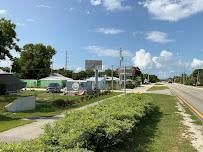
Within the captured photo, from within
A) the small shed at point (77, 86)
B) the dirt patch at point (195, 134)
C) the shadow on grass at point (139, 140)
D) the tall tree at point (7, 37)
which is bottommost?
the dirt patch at point (195, 134)

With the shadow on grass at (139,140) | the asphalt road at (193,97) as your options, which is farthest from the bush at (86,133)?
the asphalt road at (193,97)

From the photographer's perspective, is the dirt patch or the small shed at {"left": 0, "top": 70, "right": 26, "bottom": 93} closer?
the dirt patch

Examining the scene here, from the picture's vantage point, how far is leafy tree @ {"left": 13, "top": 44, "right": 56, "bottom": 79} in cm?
10469

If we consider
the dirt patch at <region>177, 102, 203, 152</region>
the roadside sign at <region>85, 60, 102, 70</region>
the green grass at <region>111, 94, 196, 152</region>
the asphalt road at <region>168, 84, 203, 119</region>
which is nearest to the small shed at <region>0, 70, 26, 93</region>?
the asphalt road at <region>168, 84, 203, 119</region>

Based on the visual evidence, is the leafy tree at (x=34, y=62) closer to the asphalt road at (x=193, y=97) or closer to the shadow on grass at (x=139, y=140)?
the asphalt road at (x=193, y=97)

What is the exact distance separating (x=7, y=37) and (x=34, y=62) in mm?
74566

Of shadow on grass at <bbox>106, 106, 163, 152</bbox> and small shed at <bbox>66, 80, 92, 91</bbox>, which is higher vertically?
small shed at <bbox>66, 80, 92, 91</bbox>

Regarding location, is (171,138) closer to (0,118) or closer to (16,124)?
(16,124)

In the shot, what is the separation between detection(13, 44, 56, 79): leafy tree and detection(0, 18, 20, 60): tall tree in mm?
72745

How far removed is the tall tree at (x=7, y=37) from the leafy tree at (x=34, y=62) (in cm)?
7275

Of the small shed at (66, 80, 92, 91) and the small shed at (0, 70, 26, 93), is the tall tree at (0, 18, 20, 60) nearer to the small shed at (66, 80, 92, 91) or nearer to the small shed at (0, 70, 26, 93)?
the small shed at (0, 70, 26, 93)

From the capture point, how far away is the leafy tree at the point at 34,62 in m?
105

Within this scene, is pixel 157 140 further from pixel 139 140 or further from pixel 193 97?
pixel 193 97

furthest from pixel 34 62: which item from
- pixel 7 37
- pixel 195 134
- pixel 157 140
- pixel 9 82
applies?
pixel 157 140
